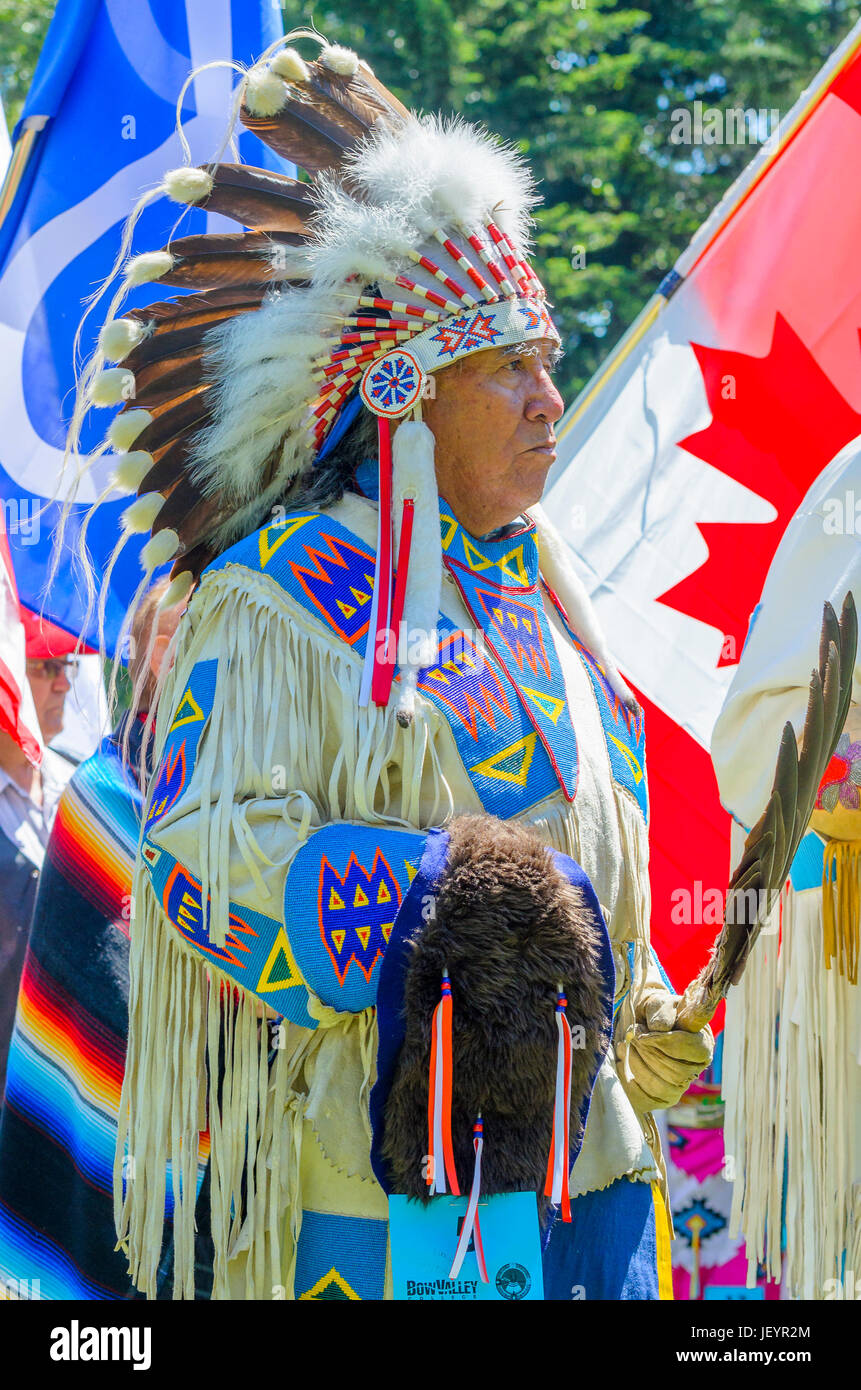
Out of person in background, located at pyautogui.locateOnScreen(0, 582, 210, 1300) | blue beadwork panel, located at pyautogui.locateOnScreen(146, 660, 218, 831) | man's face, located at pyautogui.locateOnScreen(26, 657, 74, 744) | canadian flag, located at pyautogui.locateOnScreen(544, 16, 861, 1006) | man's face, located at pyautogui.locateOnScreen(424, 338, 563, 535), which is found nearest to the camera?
blue beadwork panel, located at pyautogui.locateOnScreen(146, 660, 218, 831)

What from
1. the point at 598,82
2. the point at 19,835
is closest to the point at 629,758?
the point at 19,835

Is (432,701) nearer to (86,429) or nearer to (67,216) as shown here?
(86,429)

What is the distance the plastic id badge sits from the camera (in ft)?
6.15

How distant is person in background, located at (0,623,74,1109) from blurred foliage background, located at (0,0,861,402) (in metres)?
6.29

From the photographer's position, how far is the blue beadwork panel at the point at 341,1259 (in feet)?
6.61

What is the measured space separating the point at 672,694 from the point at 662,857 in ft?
1.32

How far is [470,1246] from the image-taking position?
6.16 ft

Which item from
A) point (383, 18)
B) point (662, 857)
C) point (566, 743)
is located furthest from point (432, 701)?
point (383, 18)

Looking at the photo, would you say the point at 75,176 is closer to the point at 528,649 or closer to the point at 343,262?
the point at 343,262

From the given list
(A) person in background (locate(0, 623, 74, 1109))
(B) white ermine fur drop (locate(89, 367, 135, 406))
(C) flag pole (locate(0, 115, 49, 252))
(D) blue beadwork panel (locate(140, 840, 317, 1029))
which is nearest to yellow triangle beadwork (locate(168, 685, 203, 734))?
(D) blue beadwork panel (locate(140, 840, 317, 1029))

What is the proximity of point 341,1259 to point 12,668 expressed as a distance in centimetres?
210

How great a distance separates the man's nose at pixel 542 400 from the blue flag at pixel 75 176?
1642 millimetres

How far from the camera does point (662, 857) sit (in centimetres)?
341

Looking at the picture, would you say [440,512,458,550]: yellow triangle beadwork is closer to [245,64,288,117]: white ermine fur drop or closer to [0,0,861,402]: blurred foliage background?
[245,64,288,117]: white ermine fur drop
